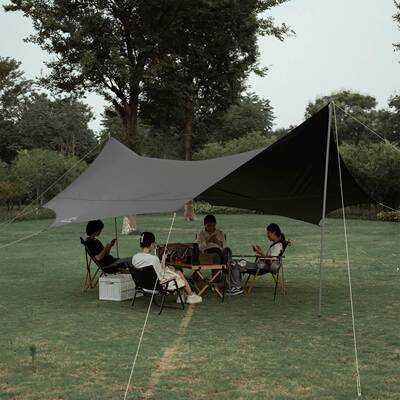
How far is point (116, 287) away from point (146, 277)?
43.9 inches

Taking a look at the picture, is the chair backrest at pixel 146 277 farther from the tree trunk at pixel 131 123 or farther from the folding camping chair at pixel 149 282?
the tree trunk at pixel 131 123

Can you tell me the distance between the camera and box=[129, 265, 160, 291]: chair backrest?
7.05 meters

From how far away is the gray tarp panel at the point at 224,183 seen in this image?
23.1ft

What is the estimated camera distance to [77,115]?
176 ft

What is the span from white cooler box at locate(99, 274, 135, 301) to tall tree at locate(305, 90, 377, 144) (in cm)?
3970

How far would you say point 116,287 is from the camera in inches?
318

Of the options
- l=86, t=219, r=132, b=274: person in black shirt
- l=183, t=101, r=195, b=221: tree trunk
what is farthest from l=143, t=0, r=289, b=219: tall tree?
l=86, t=219, r=132, b=274: person in black shirt

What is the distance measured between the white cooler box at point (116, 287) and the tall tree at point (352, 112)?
39696 mm

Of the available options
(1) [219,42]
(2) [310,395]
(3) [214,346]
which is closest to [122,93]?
(1) [219,42]

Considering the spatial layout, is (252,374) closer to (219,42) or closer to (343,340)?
(343,340)

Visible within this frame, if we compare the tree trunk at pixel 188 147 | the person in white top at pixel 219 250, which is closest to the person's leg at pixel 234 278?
the person in white top at pixel 219 250

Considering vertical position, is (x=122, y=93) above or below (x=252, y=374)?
above

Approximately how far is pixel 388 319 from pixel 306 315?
0.92 m

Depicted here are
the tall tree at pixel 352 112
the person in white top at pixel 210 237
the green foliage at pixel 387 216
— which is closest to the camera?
the person in white top at pixel 210 237
